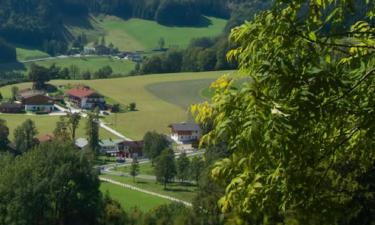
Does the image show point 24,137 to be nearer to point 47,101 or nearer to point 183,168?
point 183,168

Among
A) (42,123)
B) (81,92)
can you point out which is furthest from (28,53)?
(42,123)

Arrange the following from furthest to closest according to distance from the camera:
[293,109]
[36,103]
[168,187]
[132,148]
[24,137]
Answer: [36,103], [132,148], [24,137], [168,187], [293,109]

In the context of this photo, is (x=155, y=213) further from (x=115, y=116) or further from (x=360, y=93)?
(x=115, y=116)

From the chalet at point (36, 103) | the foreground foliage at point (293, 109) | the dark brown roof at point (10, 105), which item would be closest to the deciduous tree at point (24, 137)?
the dark brown roof at point (10, 105)

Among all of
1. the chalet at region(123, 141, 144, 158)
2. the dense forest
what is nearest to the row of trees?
the chalet at region(123, 141, 144, 158)

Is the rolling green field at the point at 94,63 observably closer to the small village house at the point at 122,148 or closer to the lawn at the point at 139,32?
the lawn at the point at 139,32

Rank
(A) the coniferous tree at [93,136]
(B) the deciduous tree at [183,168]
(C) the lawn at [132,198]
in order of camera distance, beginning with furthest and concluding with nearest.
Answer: (A) the coniferous tree at [93,136] → (B) the deciduous tree at [183,168] → (C) the lawn at [132,198]
